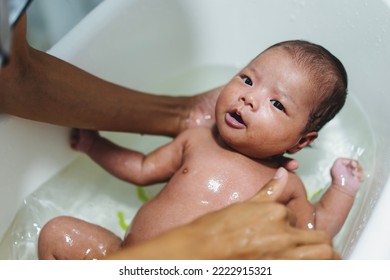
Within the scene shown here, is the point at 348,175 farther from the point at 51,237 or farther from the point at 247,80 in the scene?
the point at 51,237

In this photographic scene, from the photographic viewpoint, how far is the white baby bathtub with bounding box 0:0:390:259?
138 centimetres

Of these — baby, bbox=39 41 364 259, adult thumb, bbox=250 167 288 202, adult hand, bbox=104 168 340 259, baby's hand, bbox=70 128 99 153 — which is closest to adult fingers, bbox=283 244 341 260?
adult hand, bbox=104 168 340 259

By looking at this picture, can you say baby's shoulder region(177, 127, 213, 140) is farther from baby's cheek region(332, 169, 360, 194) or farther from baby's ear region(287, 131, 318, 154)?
baby's cheek region(332, 169, 360, 194)

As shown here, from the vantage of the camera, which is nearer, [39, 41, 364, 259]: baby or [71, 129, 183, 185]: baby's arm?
[39, 41, 364, 259]: baby

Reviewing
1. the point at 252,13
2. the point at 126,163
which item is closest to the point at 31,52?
the point at 126,163

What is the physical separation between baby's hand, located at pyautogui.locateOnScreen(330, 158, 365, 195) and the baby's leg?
0.53 metres

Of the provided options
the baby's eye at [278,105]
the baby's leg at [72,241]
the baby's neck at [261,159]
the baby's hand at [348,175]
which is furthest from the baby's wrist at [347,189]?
the baby's leg at [72,241]

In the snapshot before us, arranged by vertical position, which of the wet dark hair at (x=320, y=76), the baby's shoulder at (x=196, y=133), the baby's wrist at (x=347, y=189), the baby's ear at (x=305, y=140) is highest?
the wet dark hair at (x=320, y=76)

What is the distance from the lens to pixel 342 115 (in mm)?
1644

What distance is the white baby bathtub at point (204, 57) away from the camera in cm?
138

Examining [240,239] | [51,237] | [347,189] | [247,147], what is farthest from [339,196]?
[51,237]

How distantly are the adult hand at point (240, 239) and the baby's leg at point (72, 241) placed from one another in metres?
0.31

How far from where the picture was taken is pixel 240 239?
0.94 meters

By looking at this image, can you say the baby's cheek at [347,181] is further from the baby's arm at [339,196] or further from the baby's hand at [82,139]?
the baby's hand at [82,139]
